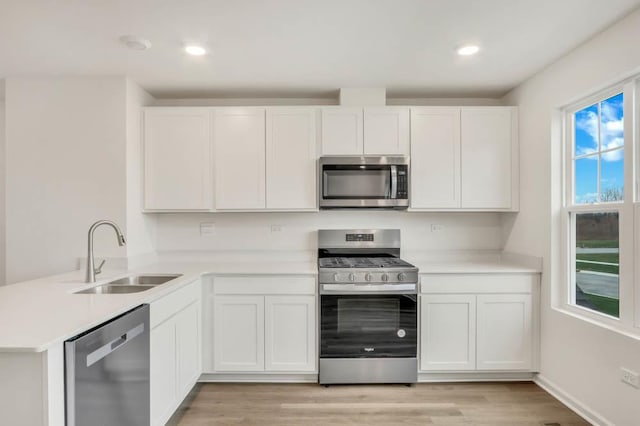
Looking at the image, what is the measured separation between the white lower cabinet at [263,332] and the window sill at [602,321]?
1.84 metres

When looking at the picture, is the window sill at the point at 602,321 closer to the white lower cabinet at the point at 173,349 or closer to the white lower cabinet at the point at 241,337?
the white lower cabinet at the point at 241,337

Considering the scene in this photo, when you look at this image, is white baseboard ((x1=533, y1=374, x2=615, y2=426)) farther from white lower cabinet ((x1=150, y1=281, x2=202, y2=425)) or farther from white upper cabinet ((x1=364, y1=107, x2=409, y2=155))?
white lower cabinet ((x1=150, y1=281, x2=202, y2=425))

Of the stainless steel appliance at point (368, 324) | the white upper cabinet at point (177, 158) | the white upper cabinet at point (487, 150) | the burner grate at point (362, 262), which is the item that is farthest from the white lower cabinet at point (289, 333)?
the white upper cabinet at point (487, 150)

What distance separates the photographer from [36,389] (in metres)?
1.23

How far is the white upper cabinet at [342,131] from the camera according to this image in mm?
3070

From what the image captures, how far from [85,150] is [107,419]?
2.09 meters

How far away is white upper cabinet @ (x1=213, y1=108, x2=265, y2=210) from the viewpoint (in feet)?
10.1

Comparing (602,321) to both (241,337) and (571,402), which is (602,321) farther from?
(241,337)

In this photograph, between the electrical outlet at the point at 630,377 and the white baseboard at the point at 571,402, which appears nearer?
the electrical outlet at the point at 630,377

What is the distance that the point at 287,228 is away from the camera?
11.2 ft

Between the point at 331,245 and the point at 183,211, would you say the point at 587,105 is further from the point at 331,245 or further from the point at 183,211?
the point at 183,211

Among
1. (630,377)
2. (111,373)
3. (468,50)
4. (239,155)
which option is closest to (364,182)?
(239,155)

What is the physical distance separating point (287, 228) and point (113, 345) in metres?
1.97

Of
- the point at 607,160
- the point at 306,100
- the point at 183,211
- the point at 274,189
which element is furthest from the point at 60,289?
the point at 607,160
